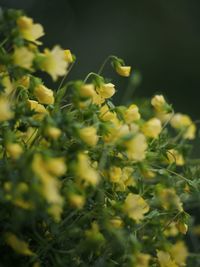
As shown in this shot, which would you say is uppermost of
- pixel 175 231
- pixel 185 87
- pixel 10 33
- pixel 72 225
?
pixel 10 33

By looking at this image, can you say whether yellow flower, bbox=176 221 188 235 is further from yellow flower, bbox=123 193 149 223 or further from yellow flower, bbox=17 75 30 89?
yellow flower, bbox=17 75 30 89

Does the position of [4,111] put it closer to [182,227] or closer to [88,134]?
[88,134]

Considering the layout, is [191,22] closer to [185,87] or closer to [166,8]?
[166,8]

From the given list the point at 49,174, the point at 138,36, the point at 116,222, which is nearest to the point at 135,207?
the point at 116,222

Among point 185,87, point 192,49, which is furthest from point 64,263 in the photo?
point 192,49

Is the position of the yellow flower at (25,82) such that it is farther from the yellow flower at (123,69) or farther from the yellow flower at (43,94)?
the yellow flower at (123,69)

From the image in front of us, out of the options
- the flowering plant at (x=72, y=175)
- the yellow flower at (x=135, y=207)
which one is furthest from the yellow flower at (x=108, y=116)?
the yellow flower at (x=135, y=207)
